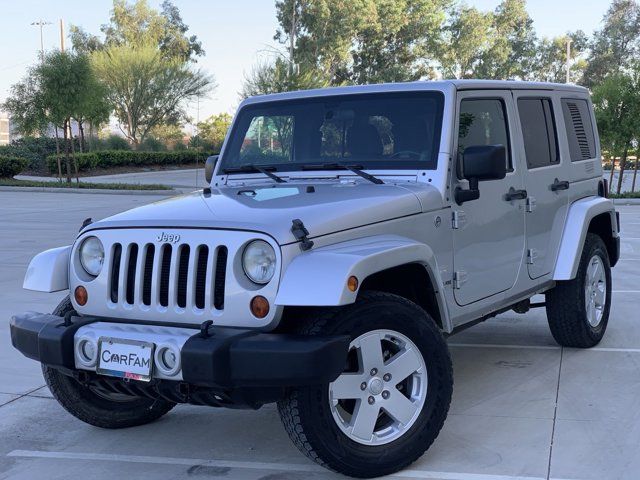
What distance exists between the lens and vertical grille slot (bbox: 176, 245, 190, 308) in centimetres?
396

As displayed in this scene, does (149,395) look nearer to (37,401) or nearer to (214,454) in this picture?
(214,454)

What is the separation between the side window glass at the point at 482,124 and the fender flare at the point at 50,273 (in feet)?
7.28

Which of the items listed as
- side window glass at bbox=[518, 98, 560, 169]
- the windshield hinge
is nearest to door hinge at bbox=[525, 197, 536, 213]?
side window glass at bbox=[518, 98, 560, 169]

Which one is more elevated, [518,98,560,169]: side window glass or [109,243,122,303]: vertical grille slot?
[518,98,560,169]: side window glass

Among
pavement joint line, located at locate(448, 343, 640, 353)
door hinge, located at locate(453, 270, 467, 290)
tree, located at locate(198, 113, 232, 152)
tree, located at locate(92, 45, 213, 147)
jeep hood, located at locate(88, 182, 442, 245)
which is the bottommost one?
pavement joint line, located at locate(448, 343, 640, 353)

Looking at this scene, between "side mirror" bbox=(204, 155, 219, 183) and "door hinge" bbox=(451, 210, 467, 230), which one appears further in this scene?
"side mirror" bbox=(204, 155, 219, 183)

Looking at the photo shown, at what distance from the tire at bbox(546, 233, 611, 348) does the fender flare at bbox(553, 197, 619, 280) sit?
23cm

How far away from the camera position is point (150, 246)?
409 centimetres

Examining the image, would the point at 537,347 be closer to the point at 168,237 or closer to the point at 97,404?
the point at 97,404

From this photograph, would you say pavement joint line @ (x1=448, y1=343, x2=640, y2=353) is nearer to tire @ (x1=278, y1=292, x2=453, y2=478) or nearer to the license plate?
tire @ (x1=278, y1=292, x2=453, y2=478)

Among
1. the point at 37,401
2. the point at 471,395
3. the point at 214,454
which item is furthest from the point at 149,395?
the point at 471,395

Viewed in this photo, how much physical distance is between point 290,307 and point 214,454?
1087 millimetres

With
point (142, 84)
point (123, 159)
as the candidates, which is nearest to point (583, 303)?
point (123, 159)

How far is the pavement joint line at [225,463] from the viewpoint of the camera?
4117 millimetres
